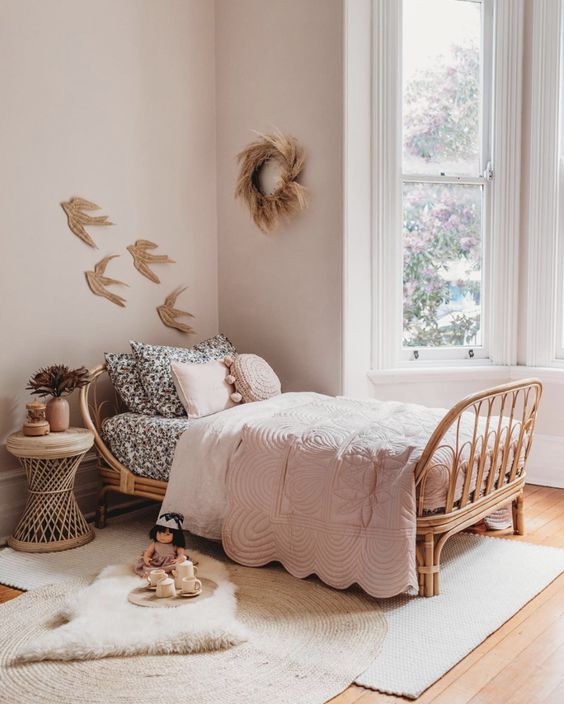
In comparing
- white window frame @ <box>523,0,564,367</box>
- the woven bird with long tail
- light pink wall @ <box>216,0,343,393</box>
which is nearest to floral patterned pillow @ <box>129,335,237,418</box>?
the woven bird with long tail

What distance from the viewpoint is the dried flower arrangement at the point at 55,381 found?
3.26m

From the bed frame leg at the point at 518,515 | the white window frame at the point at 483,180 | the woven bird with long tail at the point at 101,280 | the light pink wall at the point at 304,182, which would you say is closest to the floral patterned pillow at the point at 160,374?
the woven bird with long tail at the point at 101,280

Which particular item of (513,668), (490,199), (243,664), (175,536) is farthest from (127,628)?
(490,199)

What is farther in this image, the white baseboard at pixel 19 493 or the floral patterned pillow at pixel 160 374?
the floral patterned pillow at pixel 160 374

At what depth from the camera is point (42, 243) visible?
11.5 feet

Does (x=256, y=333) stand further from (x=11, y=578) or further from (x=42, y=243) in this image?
(x=11, y=578)

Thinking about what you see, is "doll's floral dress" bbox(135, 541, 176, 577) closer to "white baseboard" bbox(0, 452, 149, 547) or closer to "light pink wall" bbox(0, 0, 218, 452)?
"white baseboard" bbox(0, 452, 149, 547)

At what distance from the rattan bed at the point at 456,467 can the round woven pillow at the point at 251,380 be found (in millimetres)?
585

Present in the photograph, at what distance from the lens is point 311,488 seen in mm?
2824

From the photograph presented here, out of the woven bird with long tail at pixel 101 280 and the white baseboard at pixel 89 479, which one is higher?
the woven bird with long tail at pixel 101 280

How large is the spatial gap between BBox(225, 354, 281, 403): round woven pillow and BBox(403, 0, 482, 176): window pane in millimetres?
1407

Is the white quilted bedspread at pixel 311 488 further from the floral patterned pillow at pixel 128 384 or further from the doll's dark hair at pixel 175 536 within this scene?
the floral patterned pillow at pixel 128 384

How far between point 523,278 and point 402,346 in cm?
76

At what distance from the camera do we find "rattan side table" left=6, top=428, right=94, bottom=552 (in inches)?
125
